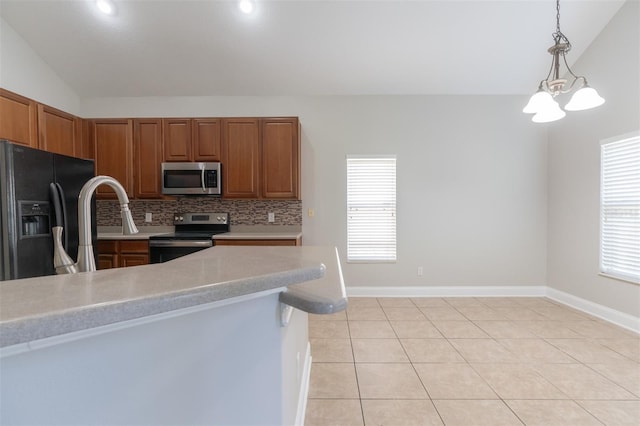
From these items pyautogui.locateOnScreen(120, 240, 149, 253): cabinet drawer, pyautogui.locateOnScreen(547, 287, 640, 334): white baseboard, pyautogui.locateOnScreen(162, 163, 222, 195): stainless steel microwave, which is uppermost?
pyautogui.locateOnScreen(162, 163, 222, 195): stainless steel microwave

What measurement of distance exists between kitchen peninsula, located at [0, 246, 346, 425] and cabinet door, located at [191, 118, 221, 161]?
299 cm

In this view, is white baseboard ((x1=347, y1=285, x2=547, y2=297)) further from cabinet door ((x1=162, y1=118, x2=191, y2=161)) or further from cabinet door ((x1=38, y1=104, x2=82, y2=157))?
cabinet door ((x1=38, y1=104, x2=82, y2=157))

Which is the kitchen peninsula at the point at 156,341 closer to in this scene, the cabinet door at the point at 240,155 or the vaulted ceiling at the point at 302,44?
the cabinet door at the point at 240,155

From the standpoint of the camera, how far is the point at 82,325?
1.71 ft

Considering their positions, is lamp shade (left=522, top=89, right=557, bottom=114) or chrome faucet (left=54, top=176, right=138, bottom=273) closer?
chrome faucet (left=54, top=176, right=138, bottom=273)

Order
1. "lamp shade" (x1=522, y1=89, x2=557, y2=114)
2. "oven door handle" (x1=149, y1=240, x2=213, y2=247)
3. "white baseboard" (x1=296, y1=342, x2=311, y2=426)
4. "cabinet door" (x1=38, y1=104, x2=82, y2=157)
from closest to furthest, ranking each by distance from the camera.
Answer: "white baseboard" (x1=296, y1=342, x2=311, y2=426)
"lamp shade" (x1=522, y1=89, x2=557, y2=114)
"cabinet door" (x1=38, y1=104, x2=82, y2=157)
"oven door handle" (x1=149, y1=240, x2=213, y2=247)

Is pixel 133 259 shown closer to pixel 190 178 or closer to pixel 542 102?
pixel 190 178

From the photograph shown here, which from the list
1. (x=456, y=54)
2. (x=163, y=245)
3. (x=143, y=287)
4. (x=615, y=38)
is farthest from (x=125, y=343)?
(x=615, y=38)

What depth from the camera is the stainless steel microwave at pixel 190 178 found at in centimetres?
358

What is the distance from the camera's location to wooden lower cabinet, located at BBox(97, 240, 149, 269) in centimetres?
340

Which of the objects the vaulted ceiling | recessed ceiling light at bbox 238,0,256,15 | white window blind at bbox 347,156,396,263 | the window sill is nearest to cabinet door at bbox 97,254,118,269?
the vaulted ceiling

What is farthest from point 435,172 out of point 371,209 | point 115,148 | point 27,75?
point 27,75

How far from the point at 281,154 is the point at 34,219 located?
2.40 metres

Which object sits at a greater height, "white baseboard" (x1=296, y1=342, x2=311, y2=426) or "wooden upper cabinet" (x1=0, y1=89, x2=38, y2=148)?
"wooden upper cabinet" (x1=0, y1=89, x2=38, y2=148)
